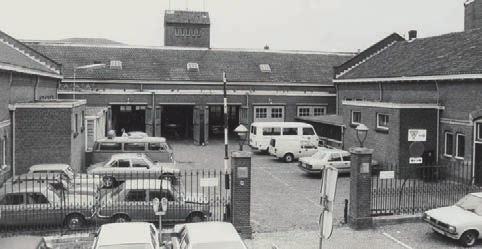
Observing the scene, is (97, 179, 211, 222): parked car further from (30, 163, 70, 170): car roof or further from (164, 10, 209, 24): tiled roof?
(164, 10, 209, 24): tiled roof

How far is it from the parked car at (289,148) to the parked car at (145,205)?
15191mm

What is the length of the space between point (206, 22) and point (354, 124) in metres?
31.0

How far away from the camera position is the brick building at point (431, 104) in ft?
77.5

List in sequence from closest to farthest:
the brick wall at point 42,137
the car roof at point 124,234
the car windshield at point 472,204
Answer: the car roof at point 124,234
the car windshield at point 472,204
the brick wall at point 42,137

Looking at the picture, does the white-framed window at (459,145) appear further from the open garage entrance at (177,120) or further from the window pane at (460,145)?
the open garage entrance at (177,120)

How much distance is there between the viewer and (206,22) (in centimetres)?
5756

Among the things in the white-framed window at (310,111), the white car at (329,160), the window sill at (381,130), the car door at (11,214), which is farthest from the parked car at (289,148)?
the car door at (11,214)

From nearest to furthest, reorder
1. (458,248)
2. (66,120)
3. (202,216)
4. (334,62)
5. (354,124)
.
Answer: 1. (458,248)
2. (202,216)
3. (66,120)
4. (354,124)
5. (334,62)

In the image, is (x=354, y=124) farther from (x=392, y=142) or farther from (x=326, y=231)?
(x=326, y=231)

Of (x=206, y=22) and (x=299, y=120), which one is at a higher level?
(x=206, y=22)

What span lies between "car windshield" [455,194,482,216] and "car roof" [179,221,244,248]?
24.9 ft

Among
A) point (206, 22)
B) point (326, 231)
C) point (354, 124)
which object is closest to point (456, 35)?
point (354, 124)

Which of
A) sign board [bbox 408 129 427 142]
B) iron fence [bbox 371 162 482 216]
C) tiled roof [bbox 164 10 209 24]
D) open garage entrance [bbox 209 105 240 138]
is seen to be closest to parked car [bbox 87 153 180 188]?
iron fence [bbox 371 162 482 216]

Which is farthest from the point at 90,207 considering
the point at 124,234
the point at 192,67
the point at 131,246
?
the point at 192,67
